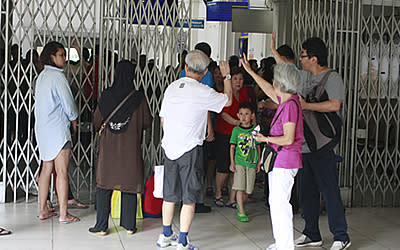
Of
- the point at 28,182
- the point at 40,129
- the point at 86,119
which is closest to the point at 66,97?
the point at 40,129

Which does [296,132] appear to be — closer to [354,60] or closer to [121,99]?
[121,99]

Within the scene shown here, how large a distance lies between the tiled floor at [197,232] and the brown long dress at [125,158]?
49cm

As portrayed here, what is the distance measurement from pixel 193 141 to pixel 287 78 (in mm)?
916

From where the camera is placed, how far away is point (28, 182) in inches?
256

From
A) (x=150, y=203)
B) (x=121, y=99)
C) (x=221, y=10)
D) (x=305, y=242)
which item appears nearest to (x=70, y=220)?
(x=150, y=203)

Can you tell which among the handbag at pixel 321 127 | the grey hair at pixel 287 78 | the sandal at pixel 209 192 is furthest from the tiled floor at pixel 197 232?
the grey hair at pixel 287 78

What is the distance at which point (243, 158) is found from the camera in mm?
5992

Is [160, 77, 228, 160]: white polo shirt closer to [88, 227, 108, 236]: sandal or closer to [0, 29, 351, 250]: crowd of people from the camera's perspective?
[0, 29, 351, 250]: crowd of people

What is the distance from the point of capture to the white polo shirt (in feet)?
15.0

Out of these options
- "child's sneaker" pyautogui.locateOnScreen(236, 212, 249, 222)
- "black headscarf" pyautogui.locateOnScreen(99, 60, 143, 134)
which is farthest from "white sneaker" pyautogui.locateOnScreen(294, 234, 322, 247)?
"black headscarf" pyautogui.locateOnScreen(99, 60, 143, 134)

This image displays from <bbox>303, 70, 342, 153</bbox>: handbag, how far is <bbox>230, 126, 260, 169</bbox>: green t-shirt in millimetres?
1141

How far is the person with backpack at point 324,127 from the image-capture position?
15.9 ft

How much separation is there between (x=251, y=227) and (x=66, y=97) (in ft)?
7.22

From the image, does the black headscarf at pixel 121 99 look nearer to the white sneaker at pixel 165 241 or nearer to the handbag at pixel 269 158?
the white sneaker at pixel 165 241
